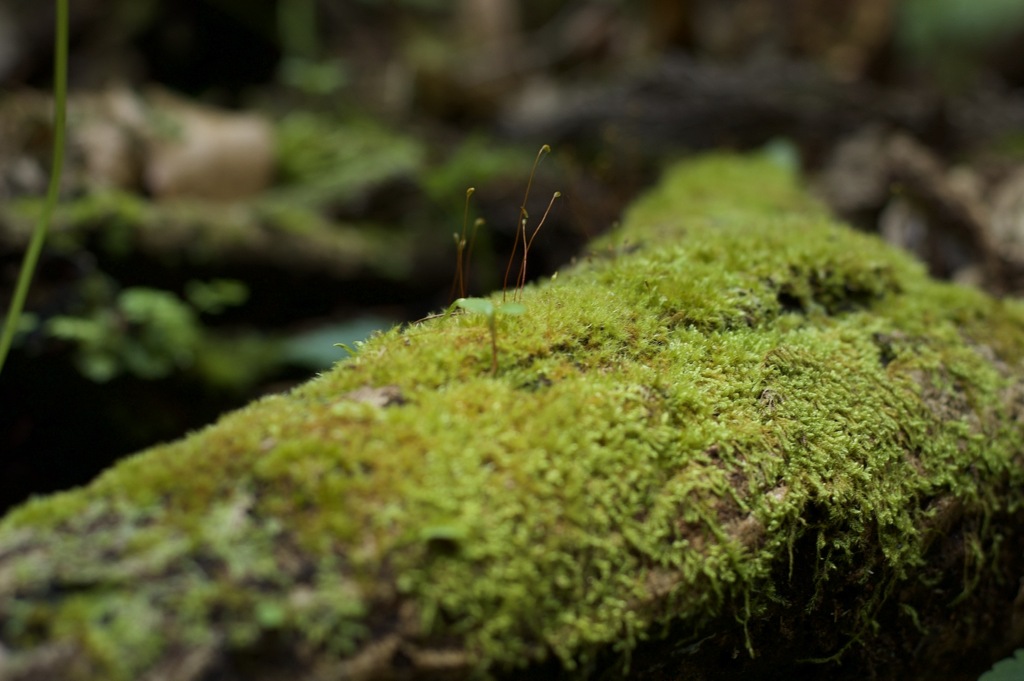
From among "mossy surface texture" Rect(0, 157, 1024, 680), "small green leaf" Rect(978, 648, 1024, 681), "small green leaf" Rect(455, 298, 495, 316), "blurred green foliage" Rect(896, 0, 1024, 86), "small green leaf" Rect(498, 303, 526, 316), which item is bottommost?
"small green leaf" Rect(978, 648, 1024, 681)

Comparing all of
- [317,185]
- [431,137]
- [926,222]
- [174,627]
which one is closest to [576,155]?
[431,137]

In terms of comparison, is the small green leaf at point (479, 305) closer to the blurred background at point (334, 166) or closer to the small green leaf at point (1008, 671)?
the small green leaf at point (1008, 671)

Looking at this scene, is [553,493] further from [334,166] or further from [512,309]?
[334,166]

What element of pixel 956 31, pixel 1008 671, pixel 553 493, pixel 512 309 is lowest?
pixel 1008 671

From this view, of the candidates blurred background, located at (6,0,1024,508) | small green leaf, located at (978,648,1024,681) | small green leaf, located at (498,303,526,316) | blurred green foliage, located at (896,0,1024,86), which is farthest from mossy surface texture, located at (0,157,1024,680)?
blurred green foliage, located at (896,0,1024,86)

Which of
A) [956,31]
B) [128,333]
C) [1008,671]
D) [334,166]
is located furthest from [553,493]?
[956,31]

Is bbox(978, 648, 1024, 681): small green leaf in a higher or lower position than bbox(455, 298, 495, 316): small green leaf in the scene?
lower

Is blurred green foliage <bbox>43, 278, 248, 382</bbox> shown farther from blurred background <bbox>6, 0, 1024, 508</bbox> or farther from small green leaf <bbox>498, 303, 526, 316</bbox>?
small green leaf <bbox>498, 303, 526, 316</bbox>
